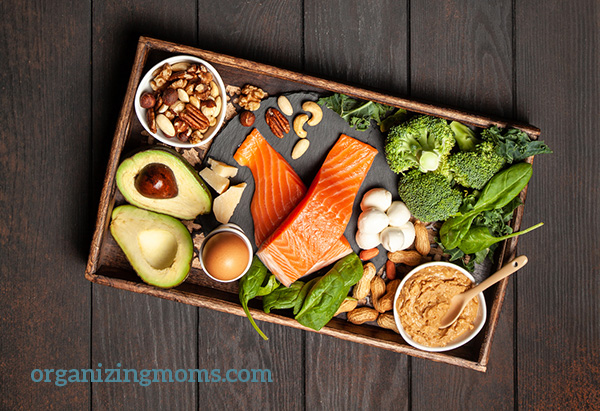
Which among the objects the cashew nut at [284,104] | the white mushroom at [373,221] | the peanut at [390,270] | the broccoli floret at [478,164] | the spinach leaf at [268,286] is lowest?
the spinach leaf at [268,286]

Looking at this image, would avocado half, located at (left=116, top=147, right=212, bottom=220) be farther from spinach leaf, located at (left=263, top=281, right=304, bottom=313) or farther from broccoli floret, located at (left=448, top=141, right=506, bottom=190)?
broccoli floret, located at (left=448, top=141, right=506, bottom=190)

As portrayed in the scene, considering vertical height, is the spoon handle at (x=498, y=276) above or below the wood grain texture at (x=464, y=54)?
below

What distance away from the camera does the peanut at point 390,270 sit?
1.43m

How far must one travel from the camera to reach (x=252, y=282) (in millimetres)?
1330

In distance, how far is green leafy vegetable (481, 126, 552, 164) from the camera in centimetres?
132

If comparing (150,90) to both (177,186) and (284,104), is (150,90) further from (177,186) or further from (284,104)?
(284,104)

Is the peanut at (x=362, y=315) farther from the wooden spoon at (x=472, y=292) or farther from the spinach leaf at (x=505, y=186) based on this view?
the spinach leaf at (x=505, y=186)

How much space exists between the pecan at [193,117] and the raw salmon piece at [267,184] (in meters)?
0.16

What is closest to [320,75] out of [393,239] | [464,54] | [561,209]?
[464,54]

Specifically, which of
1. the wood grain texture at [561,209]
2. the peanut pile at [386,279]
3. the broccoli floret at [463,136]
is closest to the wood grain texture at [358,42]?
the broccoli floret at [463,136]

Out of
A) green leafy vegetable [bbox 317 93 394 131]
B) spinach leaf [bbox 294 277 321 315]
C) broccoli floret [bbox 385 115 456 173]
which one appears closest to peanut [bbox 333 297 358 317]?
spinach leaf [bbox 294 277 321 315]

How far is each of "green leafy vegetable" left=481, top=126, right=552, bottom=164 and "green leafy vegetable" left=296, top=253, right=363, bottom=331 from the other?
2.10 ft

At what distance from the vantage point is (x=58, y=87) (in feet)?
4.75

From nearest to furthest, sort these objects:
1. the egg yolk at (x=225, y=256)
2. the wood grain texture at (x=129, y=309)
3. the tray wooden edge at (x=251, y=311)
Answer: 1. the egg yolk at (x=225, y=256)
2. the tray wooden edge at (x=251, y=311)
3. the wood grain texture at (x=129, y=309)
